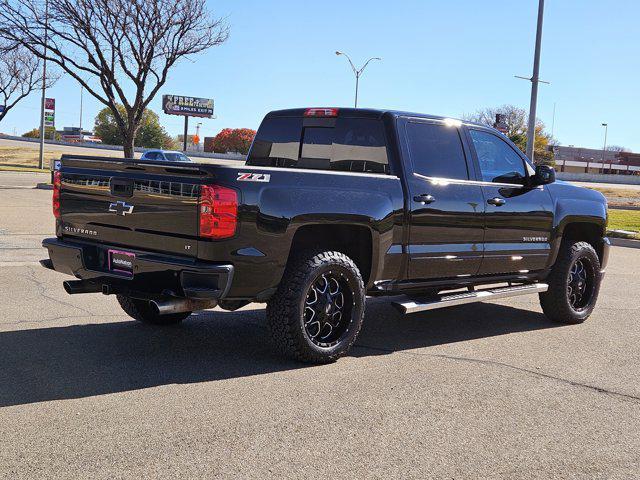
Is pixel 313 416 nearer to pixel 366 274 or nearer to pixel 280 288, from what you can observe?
pixel 280 288

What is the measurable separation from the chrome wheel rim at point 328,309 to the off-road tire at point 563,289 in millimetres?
2875

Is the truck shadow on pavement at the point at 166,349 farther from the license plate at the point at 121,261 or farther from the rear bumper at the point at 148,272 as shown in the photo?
the license plate at the point at 121,261

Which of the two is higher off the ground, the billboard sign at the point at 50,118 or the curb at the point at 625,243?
the billboard sign at the point at 50,118

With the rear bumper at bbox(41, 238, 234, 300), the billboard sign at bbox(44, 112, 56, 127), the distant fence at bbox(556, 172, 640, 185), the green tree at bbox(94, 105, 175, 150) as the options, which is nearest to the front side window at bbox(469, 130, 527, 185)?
the rear bumper at bbox(41, 238, 234, 300)

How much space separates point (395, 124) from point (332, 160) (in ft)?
2.16

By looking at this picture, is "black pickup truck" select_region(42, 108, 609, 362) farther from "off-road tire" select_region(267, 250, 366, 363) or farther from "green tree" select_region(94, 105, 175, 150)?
"green tree" select_region(94, 105, 175, 150)

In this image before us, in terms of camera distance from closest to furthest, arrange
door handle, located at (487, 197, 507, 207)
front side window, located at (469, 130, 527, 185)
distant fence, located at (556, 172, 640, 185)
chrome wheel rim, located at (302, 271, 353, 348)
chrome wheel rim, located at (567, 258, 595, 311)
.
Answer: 1. chrome wheel rim, located at (302, 271, 353, 348)
2. door handle, located at (487, 197, 507, 207)
3. front side window, located at (469, 130, 527, 185)
4. chrome wheel rim, located at (567, 258, 595, 311)
5. distant fence, located at (556, 172, 640, 185)

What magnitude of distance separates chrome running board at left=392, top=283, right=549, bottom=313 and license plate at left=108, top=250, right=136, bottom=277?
2070 millimetres

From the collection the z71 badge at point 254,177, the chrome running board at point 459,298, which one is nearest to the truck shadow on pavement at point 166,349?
the chrome running board at point 459,298

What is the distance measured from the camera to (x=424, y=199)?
6.12 metres

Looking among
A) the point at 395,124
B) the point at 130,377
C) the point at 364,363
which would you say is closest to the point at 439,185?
the point at 395,124

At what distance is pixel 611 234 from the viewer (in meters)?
17.9

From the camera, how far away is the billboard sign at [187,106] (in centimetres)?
9938

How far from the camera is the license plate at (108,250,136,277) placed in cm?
521
